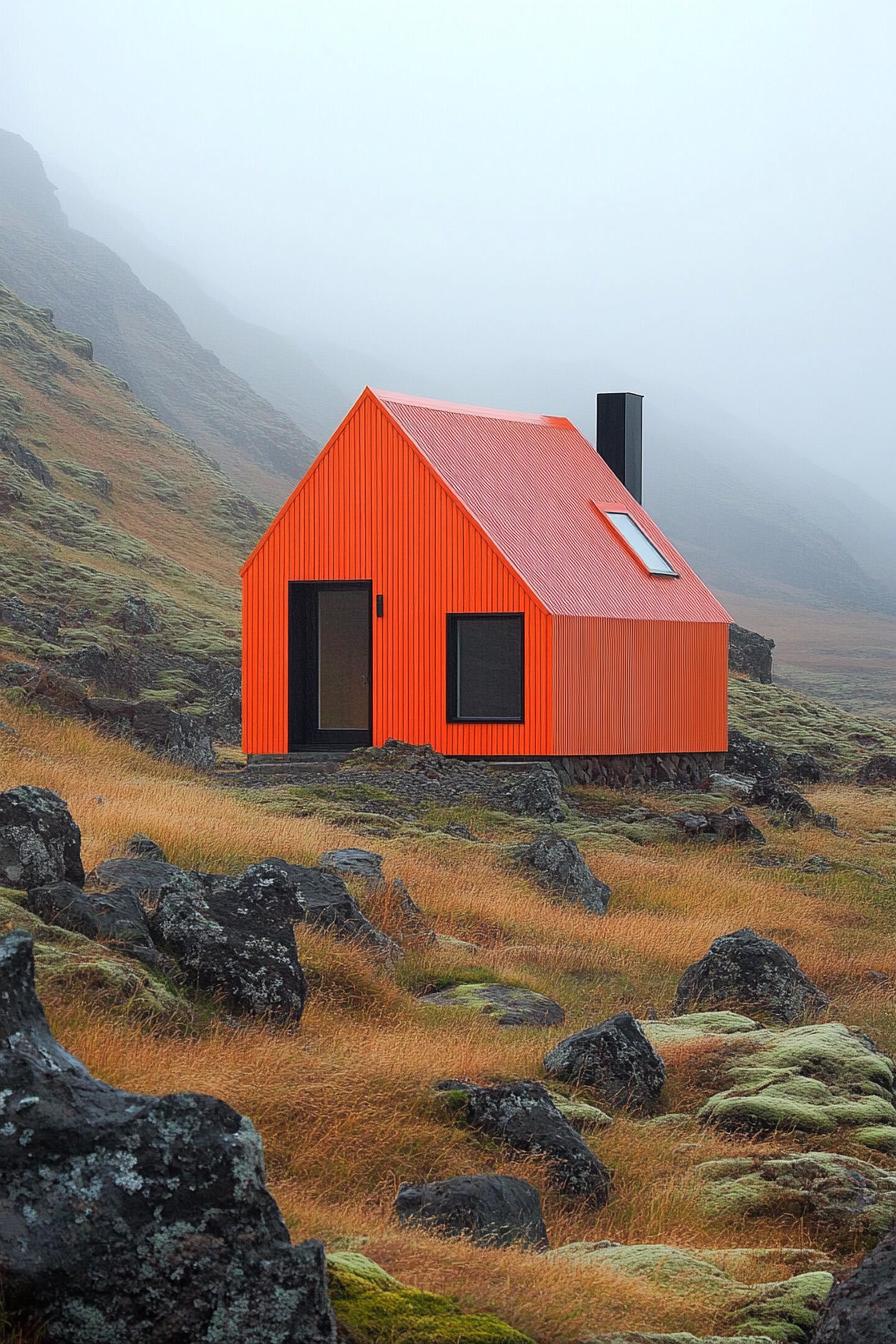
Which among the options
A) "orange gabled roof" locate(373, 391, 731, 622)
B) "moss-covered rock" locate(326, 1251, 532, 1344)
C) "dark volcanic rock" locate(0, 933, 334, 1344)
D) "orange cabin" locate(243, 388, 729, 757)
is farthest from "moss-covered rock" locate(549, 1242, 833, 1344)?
"orange gabled roof" locate(373, 391, 731, 622)

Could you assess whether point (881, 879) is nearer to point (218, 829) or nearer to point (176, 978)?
point (218, 829)

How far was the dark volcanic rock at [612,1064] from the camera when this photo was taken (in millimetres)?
9906

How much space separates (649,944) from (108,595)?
37431 millimetres

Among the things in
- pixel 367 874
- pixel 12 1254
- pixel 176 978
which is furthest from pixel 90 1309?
pixel 367 874

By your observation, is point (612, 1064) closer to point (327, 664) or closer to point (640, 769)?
point (327, 664)

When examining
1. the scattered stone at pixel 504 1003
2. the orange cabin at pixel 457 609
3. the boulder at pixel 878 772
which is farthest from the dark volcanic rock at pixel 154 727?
the boulder at pixel 878 772

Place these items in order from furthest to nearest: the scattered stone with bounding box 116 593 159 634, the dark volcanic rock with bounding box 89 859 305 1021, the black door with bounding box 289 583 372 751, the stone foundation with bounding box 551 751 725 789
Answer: the scattered stone with bounding box 116 593 159 634, the black door with bounding box 289 583 372 751, the stone foundation with bounding box 551 751 725 789, the dark volcanic rock with bounding box 89 859 305 1021

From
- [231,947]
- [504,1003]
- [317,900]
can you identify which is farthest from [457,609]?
[231,947]

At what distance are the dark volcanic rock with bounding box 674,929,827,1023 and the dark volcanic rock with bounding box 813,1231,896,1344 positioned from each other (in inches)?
286

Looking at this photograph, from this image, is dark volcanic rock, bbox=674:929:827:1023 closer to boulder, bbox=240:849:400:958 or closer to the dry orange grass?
the dry orange grass

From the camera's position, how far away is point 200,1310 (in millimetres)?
4918

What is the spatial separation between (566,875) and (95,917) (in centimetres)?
858

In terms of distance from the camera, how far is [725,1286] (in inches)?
269

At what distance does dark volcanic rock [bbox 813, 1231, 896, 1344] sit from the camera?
5504mm
